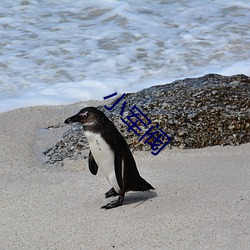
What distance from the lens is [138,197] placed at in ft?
12.9

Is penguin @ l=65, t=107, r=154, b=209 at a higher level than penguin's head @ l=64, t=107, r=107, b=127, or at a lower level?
lower

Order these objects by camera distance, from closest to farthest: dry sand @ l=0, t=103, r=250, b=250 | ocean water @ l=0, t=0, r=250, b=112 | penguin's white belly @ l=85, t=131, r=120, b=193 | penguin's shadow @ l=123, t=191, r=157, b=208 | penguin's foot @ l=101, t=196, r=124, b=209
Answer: dry sand @ l=0, t=103, r=250, b=250
penguin's white belly @ l=85, t=131, r=120, b=193
penguin's foot @ l=101, t=196, r=124, b=209
penguin's shadow @ l=123, t=191, r=157, b=208
ocean water @ l=0, t=0, r=250, b=112

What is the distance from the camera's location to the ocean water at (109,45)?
7.13 m

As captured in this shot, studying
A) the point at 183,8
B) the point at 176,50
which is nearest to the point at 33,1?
the point at 183,8

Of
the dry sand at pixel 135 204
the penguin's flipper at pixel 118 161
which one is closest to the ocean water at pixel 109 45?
the dry sand at pixel 135 204

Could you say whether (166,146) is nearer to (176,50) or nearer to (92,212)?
(92,212)

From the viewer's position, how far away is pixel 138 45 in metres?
8.66

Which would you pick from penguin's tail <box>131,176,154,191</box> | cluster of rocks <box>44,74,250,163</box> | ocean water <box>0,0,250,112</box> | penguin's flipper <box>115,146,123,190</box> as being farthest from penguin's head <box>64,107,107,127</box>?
ocean water <box>0,0,250,112</box>

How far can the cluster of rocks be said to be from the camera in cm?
492

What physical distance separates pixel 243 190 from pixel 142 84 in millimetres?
3338

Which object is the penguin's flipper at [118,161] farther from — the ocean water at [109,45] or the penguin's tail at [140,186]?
the ocean water at [109,45]

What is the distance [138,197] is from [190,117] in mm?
1263

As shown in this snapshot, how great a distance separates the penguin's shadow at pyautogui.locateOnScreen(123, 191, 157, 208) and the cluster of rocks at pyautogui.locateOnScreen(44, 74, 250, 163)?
0.88 m

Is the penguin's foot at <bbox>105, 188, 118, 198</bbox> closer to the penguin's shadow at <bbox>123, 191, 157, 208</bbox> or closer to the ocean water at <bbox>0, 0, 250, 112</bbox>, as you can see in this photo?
the penguin's shadow at <bbox>123, 191, 157, 208</bbox>
